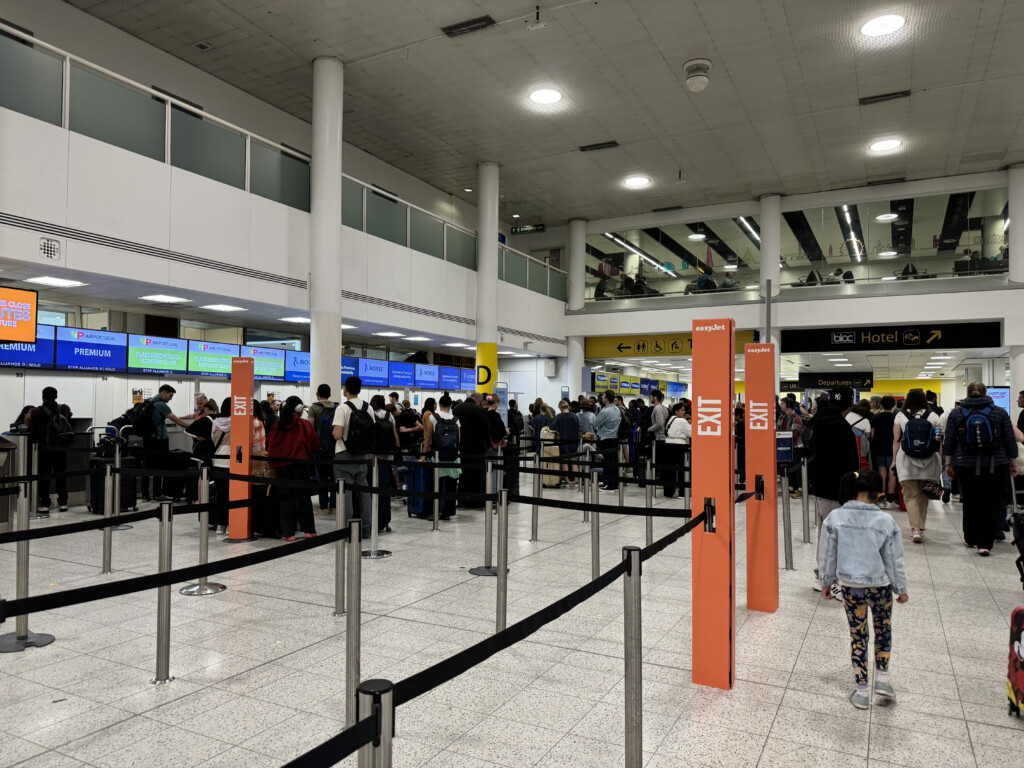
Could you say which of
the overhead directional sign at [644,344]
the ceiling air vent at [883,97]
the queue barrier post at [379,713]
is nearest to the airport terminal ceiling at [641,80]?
the ceiling air vent at [883,97]

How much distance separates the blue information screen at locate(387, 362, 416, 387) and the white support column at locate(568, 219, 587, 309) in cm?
611

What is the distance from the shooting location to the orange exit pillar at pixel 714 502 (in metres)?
3.91

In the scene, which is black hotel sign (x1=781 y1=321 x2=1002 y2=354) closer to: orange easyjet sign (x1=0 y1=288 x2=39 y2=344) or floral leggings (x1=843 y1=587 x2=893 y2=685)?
floral leggings (x1=843 y1=587 x2=893 y2=685)

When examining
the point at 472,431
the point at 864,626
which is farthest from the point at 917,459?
the point at 472,431

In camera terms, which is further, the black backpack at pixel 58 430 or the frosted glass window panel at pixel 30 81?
the black backpack at pixel 58 430

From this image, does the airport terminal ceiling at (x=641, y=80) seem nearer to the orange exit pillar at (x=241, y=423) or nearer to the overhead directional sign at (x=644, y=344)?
the overhead directional sign at (x=644, y=344)

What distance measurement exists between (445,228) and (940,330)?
39.7 feet

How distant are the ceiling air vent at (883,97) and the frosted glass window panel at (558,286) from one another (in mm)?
9269

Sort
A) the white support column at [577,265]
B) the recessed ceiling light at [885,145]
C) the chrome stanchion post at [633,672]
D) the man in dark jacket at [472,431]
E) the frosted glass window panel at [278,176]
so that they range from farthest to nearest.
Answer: the white support column at [577,265] < the recessed ceiling light at [885,145] < the frosted glass window panel at [278,176] < the man in dark jacket at [472,431] < the chrome stanchion post at [633,672]

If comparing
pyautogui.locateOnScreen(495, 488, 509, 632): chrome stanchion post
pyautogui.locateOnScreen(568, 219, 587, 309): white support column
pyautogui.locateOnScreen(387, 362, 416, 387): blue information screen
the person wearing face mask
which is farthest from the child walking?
pyautogui.locateOnScreen(568, 219, 587, 309): white support column

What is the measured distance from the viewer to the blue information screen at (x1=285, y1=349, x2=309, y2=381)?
13680mm

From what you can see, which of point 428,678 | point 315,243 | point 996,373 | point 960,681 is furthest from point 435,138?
point 996,373

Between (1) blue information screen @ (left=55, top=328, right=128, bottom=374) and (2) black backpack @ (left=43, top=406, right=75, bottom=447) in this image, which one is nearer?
(2) black backpack @ (left=43, top=406, right=75, bottom=447)

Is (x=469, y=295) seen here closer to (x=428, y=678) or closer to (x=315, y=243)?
(x=315, y=243)
